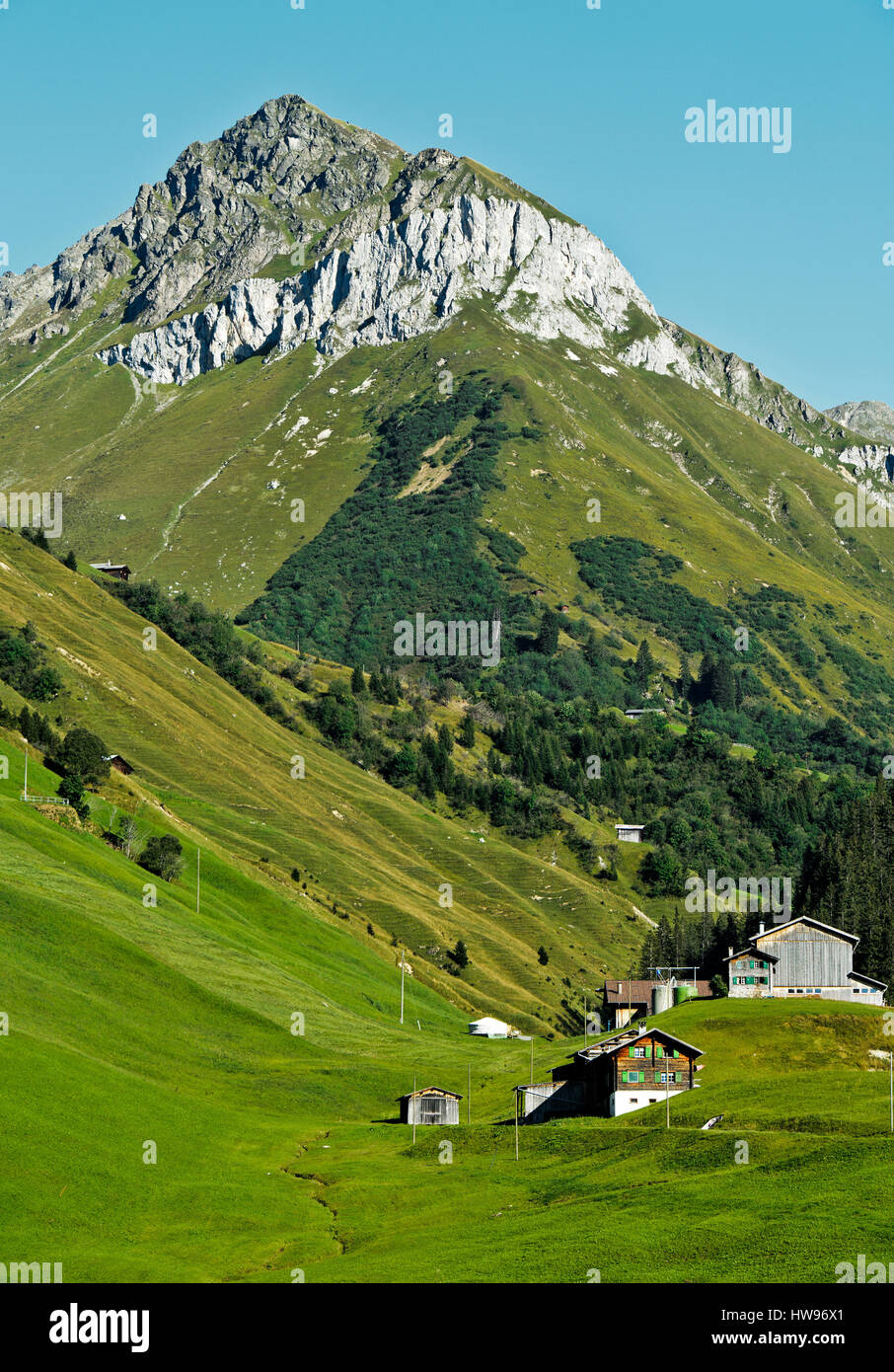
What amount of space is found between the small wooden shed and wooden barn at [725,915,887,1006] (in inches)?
1440

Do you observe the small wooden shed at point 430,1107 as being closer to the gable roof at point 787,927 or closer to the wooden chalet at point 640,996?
the wooden chalet at point 640,996

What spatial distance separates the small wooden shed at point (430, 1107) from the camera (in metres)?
101

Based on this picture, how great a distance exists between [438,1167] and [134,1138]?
17.4 m

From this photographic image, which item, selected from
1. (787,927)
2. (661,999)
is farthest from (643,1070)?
(661,999)

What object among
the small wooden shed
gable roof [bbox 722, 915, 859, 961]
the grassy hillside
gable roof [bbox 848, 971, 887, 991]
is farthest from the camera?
gable roof [bbox 722, 915, 859, 961]

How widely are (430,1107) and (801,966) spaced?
141 ft

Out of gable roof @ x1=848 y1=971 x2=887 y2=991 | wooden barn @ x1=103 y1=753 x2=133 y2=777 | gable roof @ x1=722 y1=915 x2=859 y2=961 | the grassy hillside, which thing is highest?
wooden barn @ x1=103 y1=753 x2=133 y2=777

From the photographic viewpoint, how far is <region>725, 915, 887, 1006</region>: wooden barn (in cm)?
12625

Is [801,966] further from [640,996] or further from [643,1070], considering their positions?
[643,1070]

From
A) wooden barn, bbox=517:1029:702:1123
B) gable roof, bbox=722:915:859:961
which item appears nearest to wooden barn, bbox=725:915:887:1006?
gable roof, bbox=722:915:859:961

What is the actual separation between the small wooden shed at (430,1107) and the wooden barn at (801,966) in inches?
1440

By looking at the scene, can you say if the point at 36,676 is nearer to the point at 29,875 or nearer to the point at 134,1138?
the point at 29,875

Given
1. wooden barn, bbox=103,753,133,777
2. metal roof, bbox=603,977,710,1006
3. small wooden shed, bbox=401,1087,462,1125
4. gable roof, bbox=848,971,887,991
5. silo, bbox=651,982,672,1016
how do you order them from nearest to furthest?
small wooden shed, bbox=401,1087,462,1125 → gable roof, bbox=848,971,887,991 → silo, bbox=651,982,672,1016 → metal roof, bbox=603,977,710,1006 → wooden barn, bbox=103,753,133,777

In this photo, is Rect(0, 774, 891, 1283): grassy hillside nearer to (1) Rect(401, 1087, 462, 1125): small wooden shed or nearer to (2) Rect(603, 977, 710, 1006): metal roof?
(1) Rect(401, 1087, 462, 1125): small wooden shed
